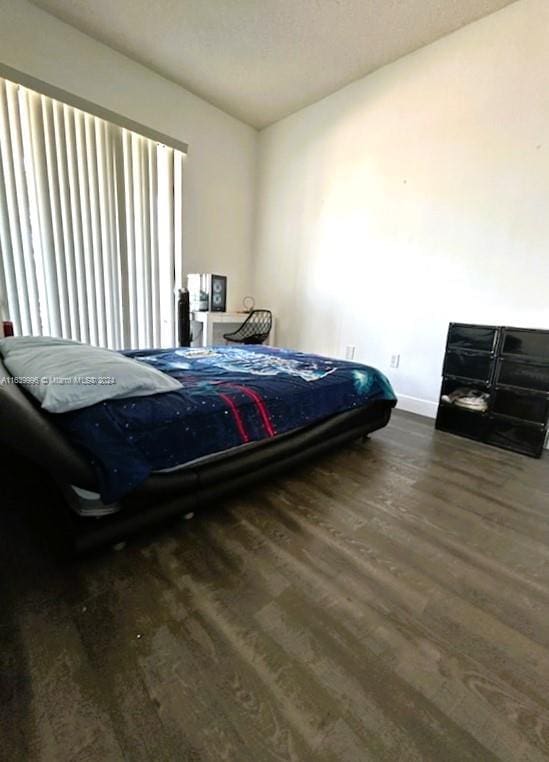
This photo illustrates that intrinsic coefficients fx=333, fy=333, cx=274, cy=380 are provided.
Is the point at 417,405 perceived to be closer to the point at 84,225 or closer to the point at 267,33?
the point at 267,33

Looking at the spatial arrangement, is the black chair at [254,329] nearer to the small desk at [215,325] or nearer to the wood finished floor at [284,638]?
the small desk at [215,325]

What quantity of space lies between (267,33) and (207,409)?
10.3 ft

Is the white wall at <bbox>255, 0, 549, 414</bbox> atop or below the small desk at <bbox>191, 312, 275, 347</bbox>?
atop

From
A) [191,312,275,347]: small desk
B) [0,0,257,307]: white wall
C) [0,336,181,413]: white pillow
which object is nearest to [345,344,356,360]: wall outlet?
[191,312,275,347]: small desk

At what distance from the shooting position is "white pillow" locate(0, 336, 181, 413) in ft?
3.61

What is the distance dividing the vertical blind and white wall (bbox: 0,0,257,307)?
178 mm

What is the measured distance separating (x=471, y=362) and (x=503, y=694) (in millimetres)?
2153

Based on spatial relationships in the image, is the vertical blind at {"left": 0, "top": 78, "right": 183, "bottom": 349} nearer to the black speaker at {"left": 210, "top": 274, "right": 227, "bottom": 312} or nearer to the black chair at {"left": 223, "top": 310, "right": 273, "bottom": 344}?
the black speaker at {"left": 210, "top": 274, "right": 227, "bottom": 312}

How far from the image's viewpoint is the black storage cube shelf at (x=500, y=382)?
7.38 ft

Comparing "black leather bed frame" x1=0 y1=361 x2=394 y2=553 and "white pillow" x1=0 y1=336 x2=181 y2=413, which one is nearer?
"black leather bed frame" x1=0 y1=361 x2=394 y2=553

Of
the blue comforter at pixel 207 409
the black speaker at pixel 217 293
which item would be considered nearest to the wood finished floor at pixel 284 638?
the blue comforter at pixel 207 409

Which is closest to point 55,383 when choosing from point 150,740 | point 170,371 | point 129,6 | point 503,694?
point 170,371

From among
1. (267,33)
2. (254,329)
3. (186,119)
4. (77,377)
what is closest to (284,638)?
(77,377)

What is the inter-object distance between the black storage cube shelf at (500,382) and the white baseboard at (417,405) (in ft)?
0.84
